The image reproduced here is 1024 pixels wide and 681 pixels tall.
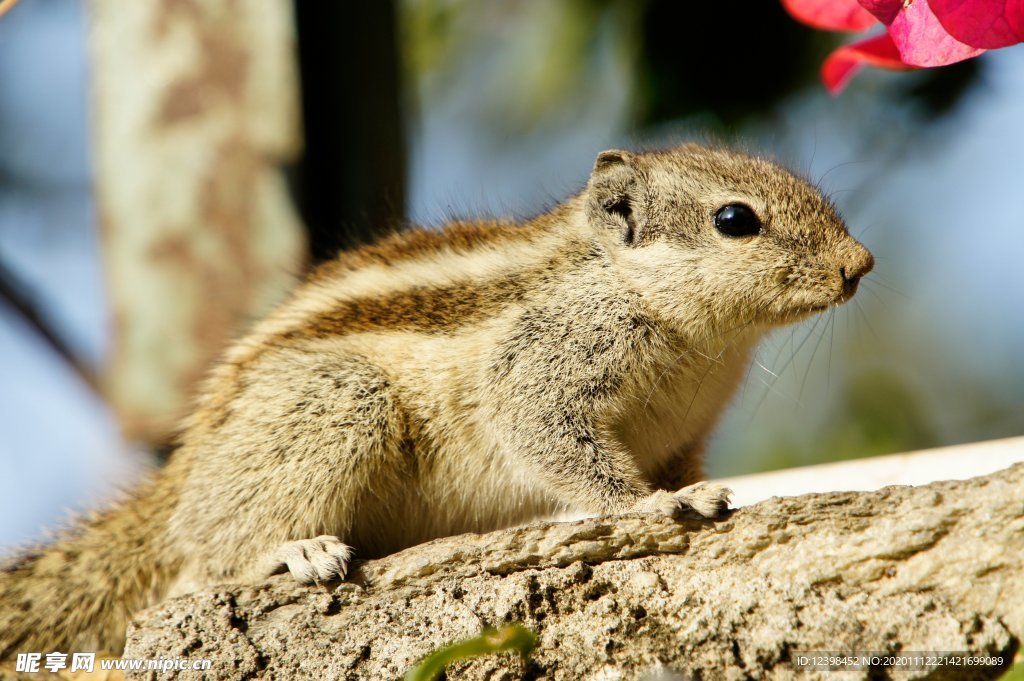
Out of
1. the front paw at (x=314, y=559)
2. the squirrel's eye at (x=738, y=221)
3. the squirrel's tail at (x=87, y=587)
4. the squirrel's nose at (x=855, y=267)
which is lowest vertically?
the squirrel's tail at (x=87, y=587)

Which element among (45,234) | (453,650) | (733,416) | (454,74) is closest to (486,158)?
(454,74)

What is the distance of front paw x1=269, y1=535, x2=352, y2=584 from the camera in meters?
2.96

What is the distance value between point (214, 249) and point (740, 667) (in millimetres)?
3658

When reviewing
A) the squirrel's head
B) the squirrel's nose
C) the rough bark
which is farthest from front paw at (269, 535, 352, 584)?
the squirrel's nose

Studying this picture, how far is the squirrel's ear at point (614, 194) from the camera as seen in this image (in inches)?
146

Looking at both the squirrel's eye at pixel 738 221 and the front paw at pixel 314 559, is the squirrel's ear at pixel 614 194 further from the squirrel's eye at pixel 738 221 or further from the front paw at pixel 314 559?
the front paw at pixel 314 559

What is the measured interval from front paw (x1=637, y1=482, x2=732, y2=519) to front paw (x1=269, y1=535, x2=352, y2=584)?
2.71 feet

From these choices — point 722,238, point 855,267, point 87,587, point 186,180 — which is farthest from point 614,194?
point 186,180

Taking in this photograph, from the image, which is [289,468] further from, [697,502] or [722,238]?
[722,238]

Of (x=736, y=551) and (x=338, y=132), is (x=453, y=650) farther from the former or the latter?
(x=338, y=132)

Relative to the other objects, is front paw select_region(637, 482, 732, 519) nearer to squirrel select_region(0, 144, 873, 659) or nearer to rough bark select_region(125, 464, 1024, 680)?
rough bark select_region(125, 464, 1024, 680)

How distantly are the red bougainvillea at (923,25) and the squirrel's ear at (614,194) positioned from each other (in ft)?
4.45

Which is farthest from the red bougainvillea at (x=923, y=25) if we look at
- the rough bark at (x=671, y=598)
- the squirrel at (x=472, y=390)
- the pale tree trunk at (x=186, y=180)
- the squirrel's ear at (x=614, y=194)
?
the pale tree trunk at (x=186, y=180)

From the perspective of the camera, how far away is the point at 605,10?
604 centimetres
